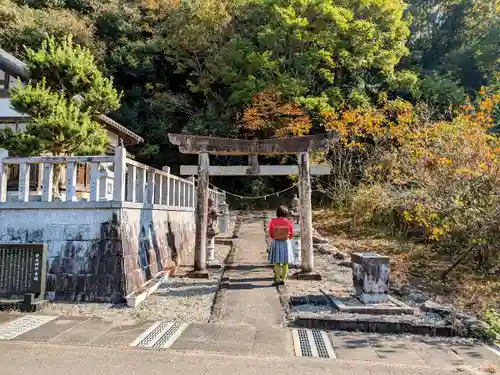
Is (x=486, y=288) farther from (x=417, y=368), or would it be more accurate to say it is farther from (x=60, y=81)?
(x=60, y=81)

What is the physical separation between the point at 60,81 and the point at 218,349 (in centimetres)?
865

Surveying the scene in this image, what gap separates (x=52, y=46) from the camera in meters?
10.4

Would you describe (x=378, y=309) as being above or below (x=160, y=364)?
above

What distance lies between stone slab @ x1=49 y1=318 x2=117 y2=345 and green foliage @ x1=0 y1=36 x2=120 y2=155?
17.3 ft

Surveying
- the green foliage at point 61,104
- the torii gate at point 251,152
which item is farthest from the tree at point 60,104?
the torii gate at point 251,152

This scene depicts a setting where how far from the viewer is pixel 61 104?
9.81 metres

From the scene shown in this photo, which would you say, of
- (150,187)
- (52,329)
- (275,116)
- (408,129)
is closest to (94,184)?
(150,187)

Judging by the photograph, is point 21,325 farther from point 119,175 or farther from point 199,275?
point 199,275

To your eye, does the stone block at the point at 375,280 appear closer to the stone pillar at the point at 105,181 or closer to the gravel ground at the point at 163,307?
the gravel ground at the point at 163,307

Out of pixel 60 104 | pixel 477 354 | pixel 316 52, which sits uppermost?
pixel 316 52

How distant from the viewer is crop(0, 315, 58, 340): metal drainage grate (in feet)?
18.0

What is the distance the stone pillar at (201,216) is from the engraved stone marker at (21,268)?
3.45 m

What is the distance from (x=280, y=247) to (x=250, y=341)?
10.9ft

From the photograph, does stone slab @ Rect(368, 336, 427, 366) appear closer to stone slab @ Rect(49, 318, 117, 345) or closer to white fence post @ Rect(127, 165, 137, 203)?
stone slab @ Rect(49, 318, 117, 345)
